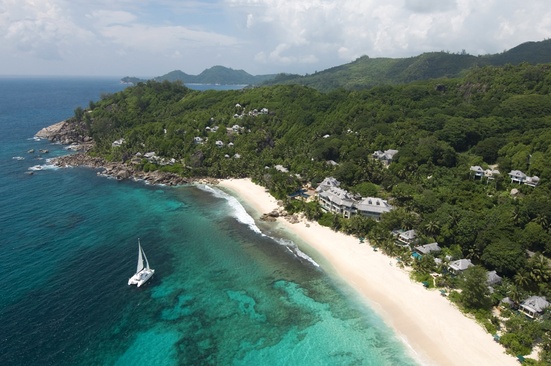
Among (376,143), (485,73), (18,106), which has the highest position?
(485,73)

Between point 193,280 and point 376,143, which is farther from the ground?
point 376,143

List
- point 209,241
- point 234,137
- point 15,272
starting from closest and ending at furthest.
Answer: point 15,272
point 209,241
point 234,137

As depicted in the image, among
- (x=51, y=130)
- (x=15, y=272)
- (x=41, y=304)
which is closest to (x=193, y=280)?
(x=41, y=304)

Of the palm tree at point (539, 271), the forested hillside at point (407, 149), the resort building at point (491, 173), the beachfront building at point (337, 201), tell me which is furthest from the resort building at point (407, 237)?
the resort building at point (491, 173)

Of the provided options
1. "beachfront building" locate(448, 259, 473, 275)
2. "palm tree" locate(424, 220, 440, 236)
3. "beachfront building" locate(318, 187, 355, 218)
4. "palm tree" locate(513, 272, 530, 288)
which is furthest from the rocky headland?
"palm tree" locate(513, 272, 530, 288)

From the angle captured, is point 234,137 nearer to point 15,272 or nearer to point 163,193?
point 163,193

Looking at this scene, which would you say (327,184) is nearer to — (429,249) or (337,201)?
(337,201)

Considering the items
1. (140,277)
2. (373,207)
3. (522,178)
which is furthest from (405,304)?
(522,178)
